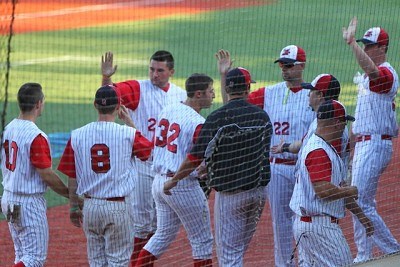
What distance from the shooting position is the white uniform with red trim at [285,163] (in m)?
7.55

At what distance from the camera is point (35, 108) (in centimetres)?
675

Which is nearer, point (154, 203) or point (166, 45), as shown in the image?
point (154, 203)

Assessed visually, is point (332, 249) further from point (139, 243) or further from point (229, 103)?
point (139, 243)

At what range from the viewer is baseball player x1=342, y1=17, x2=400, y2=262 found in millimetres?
7789

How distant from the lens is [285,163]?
7.59 metres

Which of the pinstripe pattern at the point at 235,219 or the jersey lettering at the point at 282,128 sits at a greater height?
the jersey lettering at the point at 282,128

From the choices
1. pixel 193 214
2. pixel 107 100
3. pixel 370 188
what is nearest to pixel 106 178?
pixel 107 100

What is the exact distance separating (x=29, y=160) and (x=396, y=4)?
3.99m

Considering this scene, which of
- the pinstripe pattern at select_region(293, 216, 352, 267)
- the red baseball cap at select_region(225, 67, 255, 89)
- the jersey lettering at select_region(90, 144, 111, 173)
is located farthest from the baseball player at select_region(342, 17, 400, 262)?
the jersey lettering at select_region(90, 144, 111, 173)

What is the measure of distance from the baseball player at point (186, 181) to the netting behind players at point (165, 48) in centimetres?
79

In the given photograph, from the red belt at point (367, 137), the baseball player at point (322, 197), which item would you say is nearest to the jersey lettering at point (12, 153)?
the baseball player at point (322, 197)

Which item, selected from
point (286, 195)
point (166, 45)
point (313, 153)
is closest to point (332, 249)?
point (313, 153)

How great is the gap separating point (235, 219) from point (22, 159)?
63.3 inches

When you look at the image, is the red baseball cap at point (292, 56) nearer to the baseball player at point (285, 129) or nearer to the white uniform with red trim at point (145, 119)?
the baseball player at point (285, 129)
